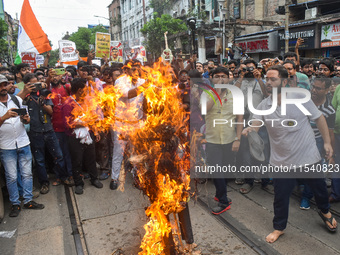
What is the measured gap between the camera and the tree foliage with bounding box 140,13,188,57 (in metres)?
25.2

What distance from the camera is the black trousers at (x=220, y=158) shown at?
4.46 m

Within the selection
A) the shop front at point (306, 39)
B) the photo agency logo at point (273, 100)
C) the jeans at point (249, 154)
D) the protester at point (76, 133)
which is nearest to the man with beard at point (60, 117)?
the protester at point (76, 133)

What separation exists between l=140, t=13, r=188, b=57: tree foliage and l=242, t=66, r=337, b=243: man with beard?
22432 mm

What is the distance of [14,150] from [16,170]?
332 mm

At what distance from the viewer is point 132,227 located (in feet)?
13.5

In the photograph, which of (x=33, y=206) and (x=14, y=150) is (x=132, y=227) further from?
(x=14, y=150)

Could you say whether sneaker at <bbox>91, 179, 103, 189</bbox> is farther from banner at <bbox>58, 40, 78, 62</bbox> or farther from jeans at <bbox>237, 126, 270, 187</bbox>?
banner at <bbox>58, 40, 78, 62</bbox>

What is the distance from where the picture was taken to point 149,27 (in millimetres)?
26094

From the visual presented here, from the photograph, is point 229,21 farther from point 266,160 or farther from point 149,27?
point 266,160

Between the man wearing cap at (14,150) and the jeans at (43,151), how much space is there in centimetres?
53

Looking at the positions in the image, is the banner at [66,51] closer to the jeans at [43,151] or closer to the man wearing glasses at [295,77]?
the jeans at [43,151]

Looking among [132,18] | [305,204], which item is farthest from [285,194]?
[132,18]

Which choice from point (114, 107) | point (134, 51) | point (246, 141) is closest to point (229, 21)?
point (134, 51)

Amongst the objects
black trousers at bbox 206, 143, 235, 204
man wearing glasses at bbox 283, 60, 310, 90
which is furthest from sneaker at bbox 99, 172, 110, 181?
man wearing glasses at bbox 283, 60, 310, 90
